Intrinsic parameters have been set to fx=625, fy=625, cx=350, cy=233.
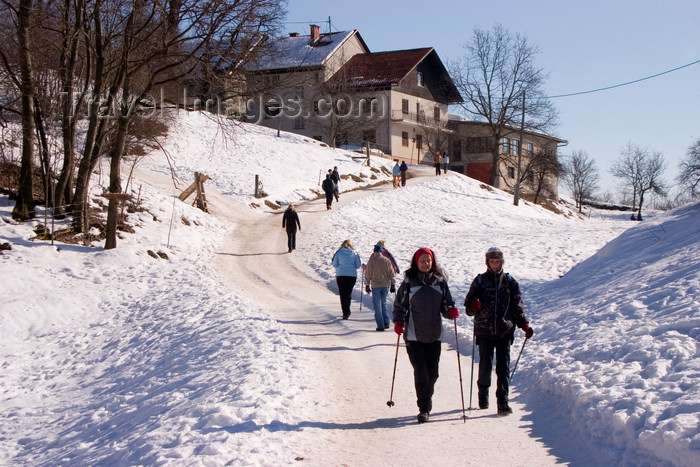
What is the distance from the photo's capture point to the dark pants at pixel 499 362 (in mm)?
7105

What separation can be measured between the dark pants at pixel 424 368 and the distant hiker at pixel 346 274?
599cm

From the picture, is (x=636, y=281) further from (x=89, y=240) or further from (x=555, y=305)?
(x=89, y=240)

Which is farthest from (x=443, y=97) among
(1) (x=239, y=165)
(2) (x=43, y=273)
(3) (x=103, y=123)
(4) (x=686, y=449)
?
(4) (x=686, y=449)

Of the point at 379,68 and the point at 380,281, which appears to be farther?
the point at 379,68

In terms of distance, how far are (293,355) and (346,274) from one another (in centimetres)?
371

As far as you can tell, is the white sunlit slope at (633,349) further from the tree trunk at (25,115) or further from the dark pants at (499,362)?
the tree trunk at (25,115)

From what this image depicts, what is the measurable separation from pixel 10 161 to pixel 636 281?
18566 millimetres

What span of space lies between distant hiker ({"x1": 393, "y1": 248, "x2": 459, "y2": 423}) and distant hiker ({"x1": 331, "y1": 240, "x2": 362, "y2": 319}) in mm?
5948

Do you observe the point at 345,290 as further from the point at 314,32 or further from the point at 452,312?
the point at 314,32

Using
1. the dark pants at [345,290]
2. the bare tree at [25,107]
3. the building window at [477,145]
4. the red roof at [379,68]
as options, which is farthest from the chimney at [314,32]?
the dark pants at [345,290]

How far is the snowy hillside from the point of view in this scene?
6.12 meters

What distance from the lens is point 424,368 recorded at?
270 inches

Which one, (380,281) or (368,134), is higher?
(368,134)

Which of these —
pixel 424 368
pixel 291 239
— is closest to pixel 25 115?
pixel 291 239
